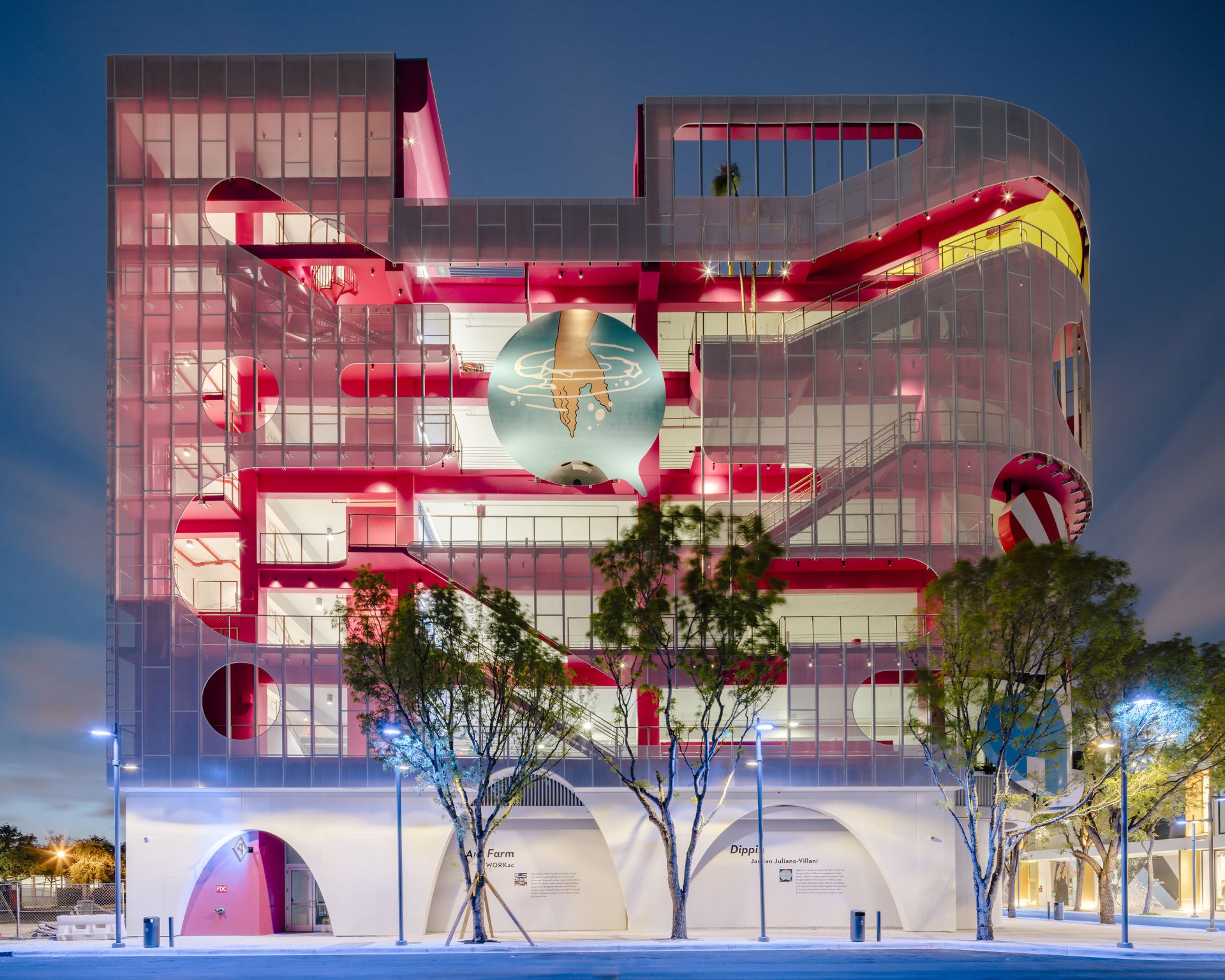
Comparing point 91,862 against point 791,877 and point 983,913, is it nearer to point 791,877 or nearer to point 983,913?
point 791,877

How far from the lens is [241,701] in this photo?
152ft

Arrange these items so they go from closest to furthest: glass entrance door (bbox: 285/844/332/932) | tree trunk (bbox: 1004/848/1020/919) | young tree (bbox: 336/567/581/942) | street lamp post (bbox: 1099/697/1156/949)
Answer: street lamp post (bbox: 1099/697/1156/949) < young tree (bbox: 336/567/581/942) < glass entrance door (bbox: 285/844/332/932) < tree trunk (bbox: 1004/848/1020/919)

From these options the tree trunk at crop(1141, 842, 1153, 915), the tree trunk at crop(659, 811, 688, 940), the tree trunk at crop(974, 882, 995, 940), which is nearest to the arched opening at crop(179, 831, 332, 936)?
the tree trunk at crop(659, 811, 688, 940)

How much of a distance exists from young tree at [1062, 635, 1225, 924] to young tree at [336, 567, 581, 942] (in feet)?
56.4

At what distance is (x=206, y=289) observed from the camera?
151ft

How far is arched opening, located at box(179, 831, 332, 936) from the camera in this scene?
43875 millimetres

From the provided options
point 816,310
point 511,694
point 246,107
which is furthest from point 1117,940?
point 246,107

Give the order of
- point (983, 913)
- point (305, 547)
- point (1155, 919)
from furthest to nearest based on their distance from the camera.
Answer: point (1155, 919) → point (305, 547) → point (983, 913)

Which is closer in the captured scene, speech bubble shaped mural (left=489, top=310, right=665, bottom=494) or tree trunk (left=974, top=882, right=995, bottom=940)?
tree trunk (left=974, top=882, right=995, bottom=940)

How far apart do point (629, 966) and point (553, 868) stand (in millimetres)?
16747

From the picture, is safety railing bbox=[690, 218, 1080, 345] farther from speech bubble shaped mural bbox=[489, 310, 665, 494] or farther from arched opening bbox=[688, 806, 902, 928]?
arched opening bbox=[688, 806, 902, 928]

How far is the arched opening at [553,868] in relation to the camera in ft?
147

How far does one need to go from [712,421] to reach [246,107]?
2161 cm

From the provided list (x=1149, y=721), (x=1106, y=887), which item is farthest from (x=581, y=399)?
(x=1106, y=887)
